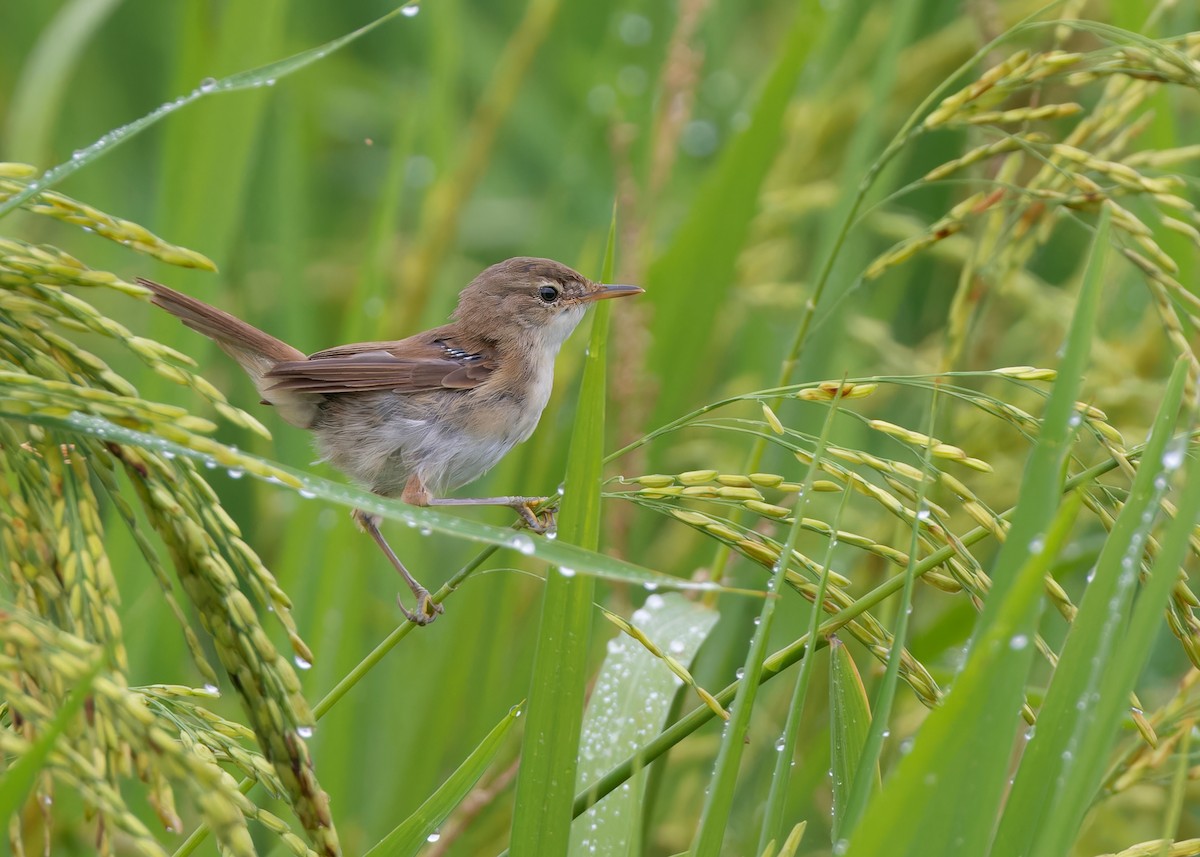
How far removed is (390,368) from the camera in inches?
113

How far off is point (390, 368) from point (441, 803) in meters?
1.58

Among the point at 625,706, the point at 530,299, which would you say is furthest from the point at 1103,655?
the point at 530,299

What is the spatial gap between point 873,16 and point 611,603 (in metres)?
2.42

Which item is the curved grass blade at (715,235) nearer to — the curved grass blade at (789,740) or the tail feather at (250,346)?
the tail feather at (250,346)

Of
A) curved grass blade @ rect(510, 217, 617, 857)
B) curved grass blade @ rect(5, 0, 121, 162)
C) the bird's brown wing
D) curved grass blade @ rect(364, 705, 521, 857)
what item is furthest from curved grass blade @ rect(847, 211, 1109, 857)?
curved grass blade @ rect(5, 0, 121, 162)

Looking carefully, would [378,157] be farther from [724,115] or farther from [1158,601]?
[1158,601]

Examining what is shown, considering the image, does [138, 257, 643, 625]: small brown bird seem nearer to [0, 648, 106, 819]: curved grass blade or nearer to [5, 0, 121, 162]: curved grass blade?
[5, 0, 121, 162]: curved grass blade

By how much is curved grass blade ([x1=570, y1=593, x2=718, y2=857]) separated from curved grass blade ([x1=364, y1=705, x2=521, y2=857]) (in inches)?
10.4

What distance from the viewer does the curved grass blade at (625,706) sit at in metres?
1.69

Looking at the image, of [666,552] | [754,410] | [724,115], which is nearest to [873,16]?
[724,115]

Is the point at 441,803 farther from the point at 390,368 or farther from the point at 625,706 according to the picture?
the point at 390,368

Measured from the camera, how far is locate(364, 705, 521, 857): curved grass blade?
143cm

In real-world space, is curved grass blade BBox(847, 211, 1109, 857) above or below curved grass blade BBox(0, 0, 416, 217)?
below

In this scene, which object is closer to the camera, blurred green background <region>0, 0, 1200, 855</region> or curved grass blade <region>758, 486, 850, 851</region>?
curved grass blade <region>758, 486, 850, 851</region>
